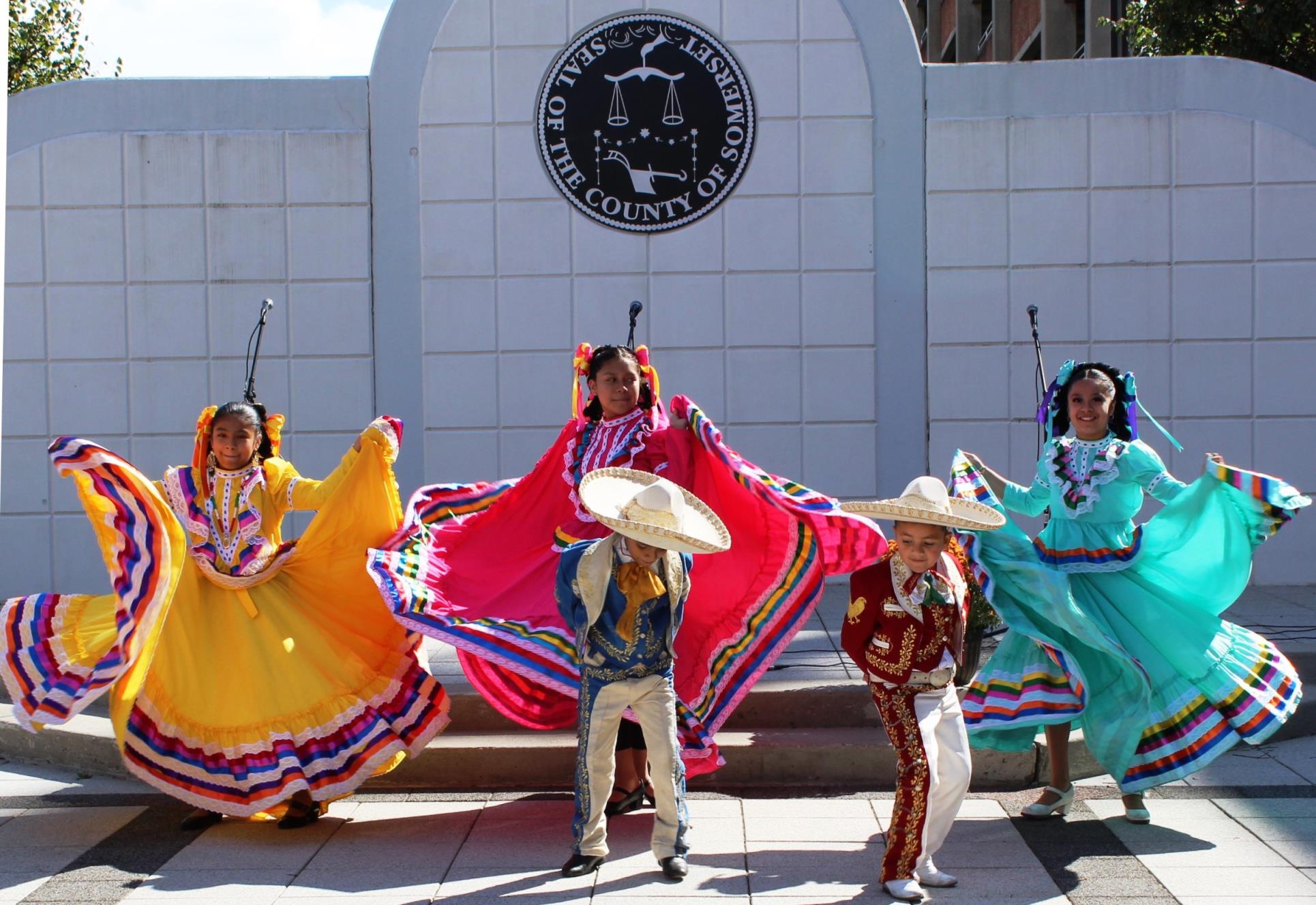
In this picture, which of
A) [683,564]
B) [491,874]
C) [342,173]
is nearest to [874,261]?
[342,173]

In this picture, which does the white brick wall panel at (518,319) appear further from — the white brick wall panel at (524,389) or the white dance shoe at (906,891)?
the white dance shoe at (906,891)

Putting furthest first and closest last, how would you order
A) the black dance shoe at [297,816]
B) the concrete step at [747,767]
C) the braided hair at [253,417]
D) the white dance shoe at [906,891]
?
the concrete step at [747,767], the braided hair at [253,417], the black dance shoe at [297,816], the white dance shoe at [906,891]

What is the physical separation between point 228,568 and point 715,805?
199cm

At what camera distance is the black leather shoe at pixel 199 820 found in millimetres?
4680

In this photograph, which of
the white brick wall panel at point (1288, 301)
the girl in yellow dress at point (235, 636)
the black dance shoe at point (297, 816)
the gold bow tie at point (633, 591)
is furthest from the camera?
the white brick wall panel at point (1288, 301)

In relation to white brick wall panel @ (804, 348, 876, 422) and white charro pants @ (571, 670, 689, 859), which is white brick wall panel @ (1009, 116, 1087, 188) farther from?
white charro pants @ (571, 670, 689, 859)

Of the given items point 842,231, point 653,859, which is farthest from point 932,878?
point 842,231

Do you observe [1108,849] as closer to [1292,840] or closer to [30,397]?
[1292,840]

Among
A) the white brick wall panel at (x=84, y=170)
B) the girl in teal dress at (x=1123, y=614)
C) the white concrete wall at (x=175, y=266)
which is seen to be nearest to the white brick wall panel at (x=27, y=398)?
A: the white concrete wall at (x=175, y=266)

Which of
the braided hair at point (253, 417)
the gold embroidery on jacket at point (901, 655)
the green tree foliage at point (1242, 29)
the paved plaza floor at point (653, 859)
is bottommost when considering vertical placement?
the paved plaza floor at point (653, 859)

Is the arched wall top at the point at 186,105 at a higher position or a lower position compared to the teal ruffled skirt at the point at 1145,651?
higher

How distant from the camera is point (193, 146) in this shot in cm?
834

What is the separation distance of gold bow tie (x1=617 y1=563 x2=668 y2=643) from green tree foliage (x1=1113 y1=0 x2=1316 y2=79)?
1007 cm

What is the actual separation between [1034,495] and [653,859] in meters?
1.98
